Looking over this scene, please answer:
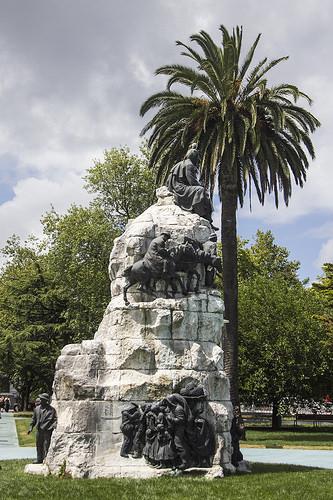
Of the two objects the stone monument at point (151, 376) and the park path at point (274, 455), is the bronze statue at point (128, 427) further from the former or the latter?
the park path at point (274, 455)

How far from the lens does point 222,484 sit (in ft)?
40.2

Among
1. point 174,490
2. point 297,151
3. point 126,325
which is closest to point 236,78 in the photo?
point 297,151

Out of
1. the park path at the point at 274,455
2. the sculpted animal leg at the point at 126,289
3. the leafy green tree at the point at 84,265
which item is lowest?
the park path at the point at 274,455

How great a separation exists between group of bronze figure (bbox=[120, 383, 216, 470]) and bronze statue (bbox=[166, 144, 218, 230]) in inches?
185

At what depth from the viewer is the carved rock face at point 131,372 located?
43.4 feet

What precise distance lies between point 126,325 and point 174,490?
3.69 metres

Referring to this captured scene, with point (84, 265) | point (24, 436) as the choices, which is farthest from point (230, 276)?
point (84, 265)

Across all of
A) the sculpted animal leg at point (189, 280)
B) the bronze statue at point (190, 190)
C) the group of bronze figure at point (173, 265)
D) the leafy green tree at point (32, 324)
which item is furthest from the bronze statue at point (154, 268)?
the leafy green tree at point (32, 324)

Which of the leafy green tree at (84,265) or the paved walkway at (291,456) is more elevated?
the leafy green tree at (84,265)

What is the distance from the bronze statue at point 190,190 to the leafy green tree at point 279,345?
15.6 m

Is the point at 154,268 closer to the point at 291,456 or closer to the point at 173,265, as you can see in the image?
the point at 173,265

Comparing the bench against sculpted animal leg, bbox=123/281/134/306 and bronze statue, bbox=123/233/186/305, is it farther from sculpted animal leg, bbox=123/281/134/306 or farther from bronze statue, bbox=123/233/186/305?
sculpted animal leg, bbox=123/281/134/306

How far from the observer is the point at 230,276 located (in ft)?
79.4

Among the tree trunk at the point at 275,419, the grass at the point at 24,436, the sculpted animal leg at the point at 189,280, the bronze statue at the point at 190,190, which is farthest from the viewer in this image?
the tree trunk at the point at 275,419
